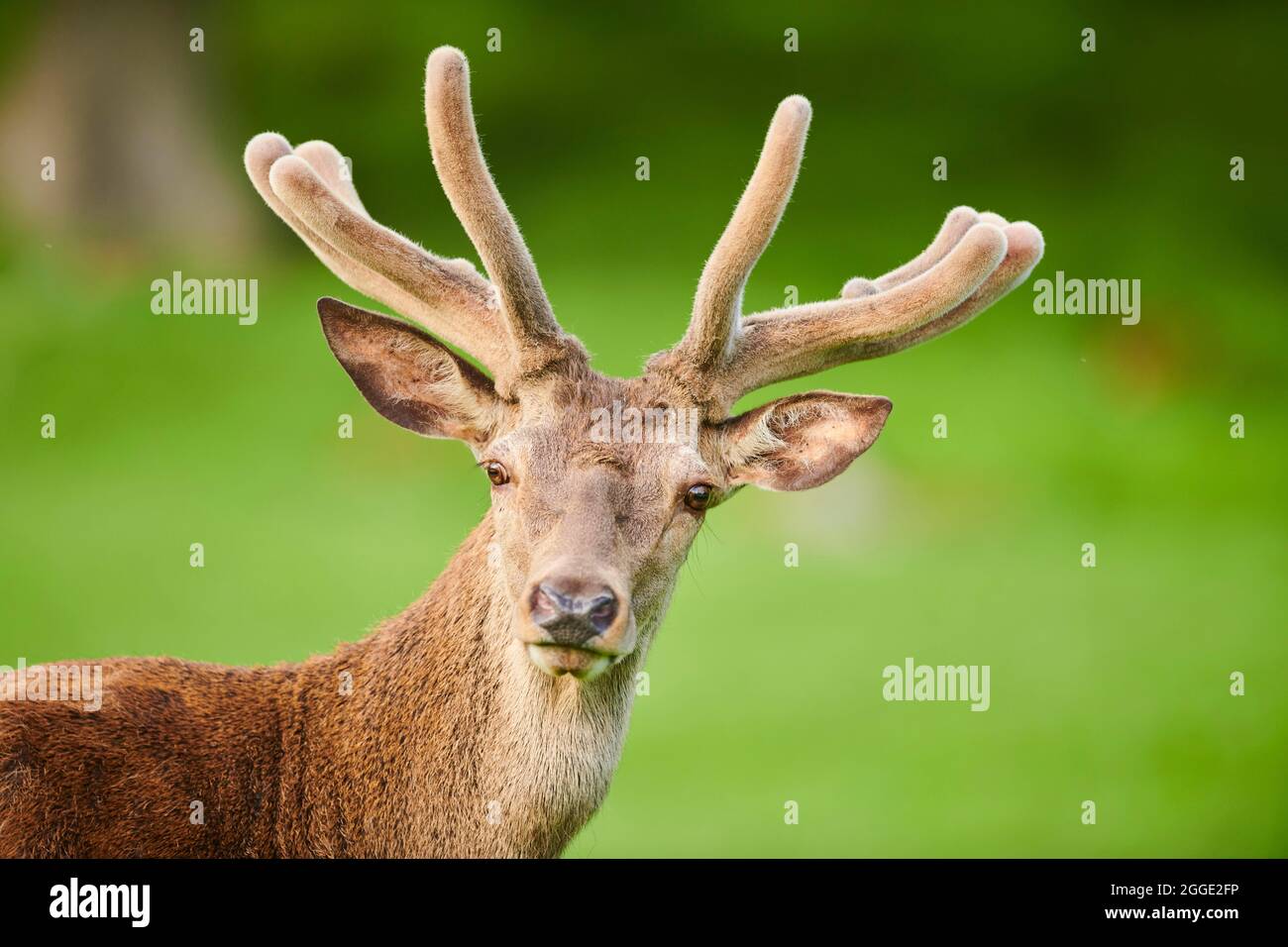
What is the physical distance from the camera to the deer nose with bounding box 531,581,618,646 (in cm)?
457

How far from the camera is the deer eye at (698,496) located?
505 cm

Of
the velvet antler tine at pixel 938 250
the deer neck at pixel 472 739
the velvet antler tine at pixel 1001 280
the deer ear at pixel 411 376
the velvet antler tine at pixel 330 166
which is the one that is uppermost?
the velvet antler tine at pixel 330 166

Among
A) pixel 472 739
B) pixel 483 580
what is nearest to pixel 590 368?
pixel 483 580

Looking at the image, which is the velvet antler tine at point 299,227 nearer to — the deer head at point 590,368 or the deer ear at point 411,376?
the deer head at point 590,368

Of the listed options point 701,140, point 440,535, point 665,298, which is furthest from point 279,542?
point 701,140

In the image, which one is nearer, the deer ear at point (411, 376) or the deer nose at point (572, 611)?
the deer nose at point (572, 611)

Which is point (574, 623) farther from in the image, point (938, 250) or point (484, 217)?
point (938, 250)

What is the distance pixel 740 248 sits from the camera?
209 inches

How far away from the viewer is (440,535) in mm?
14422

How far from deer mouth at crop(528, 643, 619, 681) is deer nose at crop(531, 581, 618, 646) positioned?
0.03 metres

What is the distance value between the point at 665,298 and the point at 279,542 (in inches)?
170

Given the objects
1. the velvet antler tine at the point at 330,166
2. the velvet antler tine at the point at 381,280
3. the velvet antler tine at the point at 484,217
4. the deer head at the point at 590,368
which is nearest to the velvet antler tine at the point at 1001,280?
the deer head at the point at 590,368

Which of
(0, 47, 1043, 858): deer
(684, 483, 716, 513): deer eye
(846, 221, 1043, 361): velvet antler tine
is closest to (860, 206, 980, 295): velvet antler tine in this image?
(846, 221, 1043, 361): velvet antler tine
